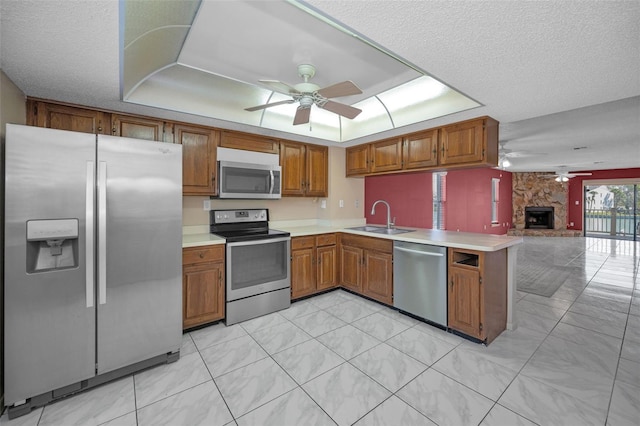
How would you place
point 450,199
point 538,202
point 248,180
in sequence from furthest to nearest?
point 538,202, point 450,199, point 248,180

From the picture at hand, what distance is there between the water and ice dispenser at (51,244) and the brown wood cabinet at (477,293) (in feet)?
10.1

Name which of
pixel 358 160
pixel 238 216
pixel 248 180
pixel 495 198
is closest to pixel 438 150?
pixel 358 160

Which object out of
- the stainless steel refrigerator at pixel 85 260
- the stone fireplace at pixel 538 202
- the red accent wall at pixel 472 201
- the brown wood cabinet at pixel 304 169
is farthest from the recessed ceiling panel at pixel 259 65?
the stone fireplace at pixel 538 202

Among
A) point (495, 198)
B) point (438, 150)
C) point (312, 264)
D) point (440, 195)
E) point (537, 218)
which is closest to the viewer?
point (438, 150)

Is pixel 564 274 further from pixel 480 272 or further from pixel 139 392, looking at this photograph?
pixel 139 392

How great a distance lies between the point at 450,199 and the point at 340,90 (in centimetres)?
504

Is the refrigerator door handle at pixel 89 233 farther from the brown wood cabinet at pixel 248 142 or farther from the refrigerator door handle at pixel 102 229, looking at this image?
the brown wood cabinet at pixel 248 142

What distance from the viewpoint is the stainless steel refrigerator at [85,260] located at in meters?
1.68

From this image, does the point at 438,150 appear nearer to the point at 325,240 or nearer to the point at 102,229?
the point at 325,240

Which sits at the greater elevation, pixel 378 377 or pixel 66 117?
pixel 66 117

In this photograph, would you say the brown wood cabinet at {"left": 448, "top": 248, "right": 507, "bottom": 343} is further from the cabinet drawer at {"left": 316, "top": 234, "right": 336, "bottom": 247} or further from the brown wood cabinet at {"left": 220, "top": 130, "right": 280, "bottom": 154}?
the brown wood cabinet at {"left": 220, "top": 130, "right": 280, "bottom": 154}

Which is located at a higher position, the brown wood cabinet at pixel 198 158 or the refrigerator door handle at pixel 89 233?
the brown wood cabinet at pixel 198 158

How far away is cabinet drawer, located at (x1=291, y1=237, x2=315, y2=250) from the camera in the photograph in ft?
11.1

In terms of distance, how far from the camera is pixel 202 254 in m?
2.72
